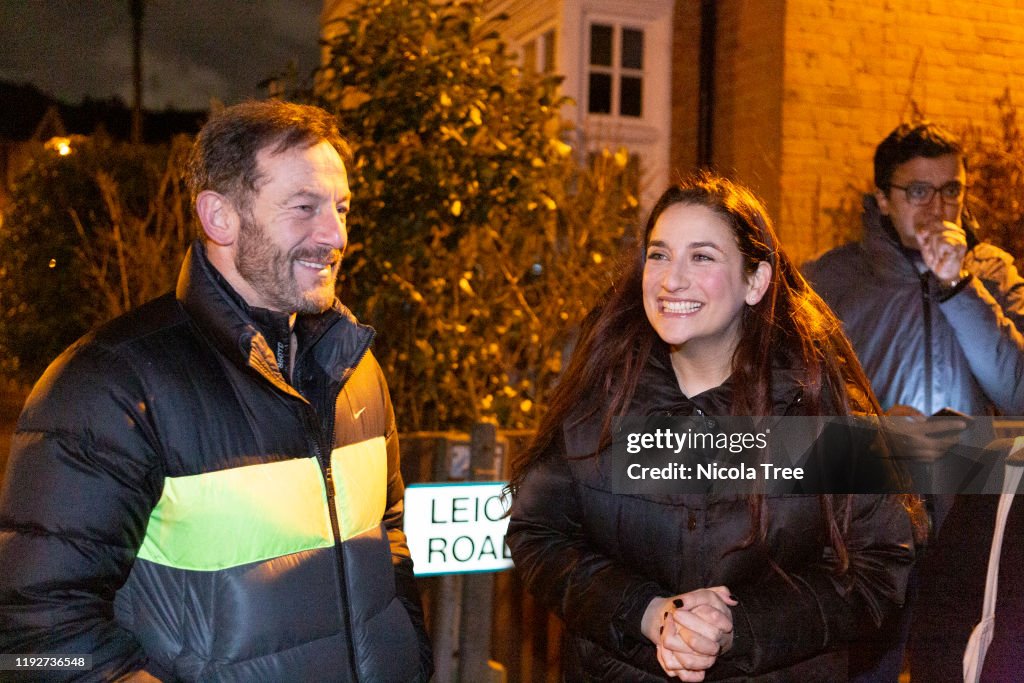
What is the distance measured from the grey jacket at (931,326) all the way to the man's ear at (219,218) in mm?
2521

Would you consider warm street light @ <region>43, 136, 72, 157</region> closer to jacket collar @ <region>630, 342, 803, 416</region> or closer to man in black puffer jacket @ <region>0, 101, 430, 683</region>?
man in black puffer jacket @ <region>0, 101, 430, 683</region>

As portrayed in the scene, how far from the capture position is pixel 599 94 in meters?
9.84

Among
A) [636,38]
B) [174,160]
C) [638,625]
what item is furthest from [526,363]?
[636,38]

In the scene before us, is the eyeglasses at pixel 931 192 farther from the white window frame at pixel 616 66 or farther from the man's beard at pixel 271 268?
the white window frame at pixel 616 66

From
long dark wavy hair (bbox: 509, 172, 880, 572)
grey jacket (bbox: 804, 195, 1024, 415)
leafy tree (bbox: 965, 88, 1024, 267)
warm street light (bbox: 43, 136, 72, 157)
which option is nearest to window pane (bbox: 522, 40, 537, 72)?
warm street light (bbox: 43, 136, 72, 157)

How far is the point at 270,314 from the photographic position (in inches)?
93.2

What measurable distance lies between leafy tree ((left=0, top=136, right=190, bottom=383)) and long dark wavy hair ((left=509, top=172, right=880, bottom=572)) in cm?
379

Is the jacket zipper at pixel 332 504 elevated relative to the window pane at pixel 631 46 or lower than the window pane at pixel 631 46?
lower

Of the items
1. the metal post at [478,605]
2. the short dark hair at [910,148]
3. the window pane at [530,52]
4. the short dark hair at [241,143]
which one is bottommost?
the metal post at [478,605]

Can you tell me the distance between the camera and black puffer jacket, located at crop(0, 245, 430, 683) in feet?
6.32

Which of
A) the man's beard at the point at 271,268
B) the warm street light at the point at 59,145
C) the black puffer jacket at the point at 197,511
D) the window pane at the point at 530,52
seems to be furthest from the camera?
the window pane at the point at 530,52

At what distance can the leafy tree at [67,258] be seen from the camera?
6.06 m

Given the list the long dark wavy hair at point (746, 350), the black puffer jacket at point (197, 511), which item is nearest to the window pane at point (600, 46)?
the long dark wavy hair at point (746, 350)

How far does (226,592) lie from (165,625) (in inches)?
5.1
